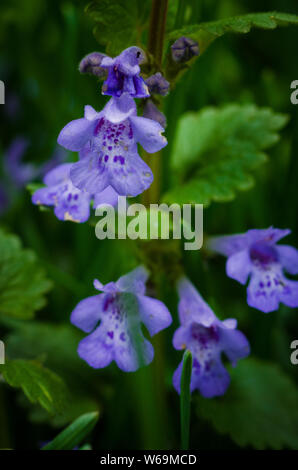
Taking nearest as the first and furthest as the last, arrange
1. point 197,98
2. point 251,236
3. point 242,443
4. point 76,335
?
point 251,236 → point 242,443 → point 76,335 → point 197,98

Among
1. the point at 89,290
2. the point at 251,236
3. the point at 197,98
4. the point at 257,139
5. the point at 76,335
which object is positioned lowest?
the point at 76,335

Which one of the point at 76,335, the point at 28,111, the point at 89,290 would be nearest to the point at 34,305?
the point at 89,290

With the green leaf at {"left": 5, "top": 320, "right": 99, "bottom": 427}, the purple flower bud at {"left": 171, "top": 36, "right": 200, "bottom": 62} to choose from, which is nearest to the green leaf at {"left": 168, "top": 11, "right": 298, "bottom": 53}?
the purple flower bud at {"left": 171, "top": 36, "right": 200, "bottom": 62}

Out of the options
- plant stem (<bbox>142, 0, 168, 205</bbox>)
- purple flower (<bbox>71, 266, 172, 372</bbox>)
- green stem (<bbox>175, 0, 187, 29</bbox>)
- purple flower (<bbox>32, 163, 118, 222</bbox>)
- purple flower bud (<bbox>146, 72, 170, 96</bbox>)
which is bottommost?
purple flower (<bbox>71, 266, 172, 372</bbox>)

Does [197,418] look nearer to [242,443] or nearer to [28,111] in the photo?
[242,443]

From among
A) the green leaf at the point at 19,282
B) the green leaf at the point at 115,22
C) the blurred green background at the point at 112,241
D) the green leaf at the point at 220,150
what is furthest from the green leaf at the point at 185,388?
the green leaf at the point at 115,22

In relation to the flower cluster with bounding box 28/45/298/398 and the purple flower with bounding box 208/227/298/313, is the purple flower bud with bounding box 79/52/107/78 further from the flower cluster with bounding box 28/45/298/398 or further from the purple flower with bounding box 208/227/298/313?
the purple flower with bounding box 208/227/298/313

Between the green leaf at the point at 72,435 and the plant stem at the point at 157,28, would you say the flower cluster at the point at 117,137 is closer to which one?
the plant stem at the point at 157,28

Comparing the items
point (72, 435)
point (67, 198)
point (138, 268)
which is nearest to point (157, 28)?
point (67, 198)
